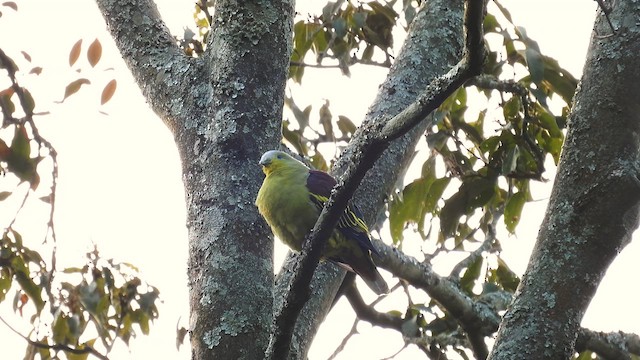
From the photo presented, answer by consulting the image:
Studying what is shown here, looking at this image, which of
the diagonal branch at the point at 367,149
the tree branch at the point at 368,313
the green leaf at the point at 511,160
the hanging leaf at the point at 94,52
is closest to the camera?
the diagonal branch at the point at 367,149

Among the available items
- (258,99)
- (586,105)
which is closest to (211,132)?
(258,99)

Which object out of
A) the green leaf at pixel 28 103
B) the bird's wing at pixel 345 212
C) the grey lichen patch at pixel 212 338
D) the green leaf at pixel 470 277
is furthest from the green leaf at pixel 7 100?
the green leaf at pixel 470 277

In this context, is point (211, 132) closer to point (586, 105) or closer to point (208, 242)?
point (208, 242)

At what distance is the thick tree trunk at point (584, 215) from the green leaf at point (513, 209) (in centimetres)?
155

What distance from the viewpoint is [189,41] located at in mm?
3475

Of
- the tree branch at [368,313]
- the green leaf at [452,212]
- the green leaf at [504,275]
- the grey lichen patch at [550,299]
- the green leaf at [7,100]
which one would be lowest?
the grey lichen patch at [550,299]

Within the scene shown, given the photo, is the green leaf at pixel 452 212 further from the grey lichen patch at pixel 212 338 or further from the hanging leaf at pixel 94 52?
the grey lichen patch at pixel 212 338

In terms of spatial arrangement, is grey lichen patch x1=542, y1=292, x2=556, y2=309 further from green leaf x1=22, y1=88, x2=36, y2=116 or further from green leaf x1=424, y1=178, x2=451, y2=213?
green leaf x1=22, y1=88, x2=36, y2=116

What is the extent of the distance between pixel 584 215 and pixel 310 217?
4.26 ft

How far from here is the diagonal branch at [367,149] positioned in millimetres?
1606

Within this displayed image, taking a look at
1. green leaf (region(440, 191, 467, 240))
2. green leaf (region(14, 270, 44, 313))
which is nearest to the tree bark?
green leaf (region(14, 270, 44, 313))

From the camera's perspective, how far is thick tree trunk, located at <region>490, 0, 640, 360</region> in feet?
6.26

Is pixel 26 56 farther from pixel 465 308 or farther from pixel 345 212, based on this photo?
pixel 465 308

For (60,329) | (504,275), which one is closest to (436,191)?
(504,275)
